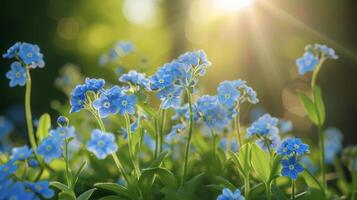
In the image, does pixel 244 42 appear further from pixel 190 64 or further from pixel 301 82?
pixel 190 64

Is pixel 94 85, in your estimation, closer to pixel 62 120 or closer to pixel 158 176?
pixel 62 120

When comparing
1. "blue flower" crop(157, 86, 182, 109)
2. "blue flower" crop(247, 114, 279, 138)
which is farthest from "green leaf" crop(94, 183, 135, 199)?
"blue flower" crop(247, 114, 279, 138)

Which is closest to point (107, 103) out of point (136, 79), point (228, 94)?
point (136, 79)

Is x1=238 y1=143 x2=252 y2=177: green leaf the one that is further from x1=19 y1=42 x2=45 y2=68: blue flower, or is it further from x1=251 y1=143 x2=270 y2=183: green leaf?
x1=19 y1=42 x2=45 y2=68: blue flower

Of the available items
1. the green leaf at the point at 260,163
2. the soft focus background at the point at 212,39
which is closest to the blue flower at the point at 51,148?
the green leaf at the point at 260,163

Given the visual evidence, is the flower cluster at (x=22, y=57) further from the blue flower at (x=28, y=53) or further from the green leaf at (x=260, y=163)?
the green leaf at (x=260, y=163)

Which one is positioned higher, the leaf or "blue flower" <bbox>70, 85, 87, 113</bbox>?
"blue flower" <bbox>70, 85, 87, 113</bbox>
